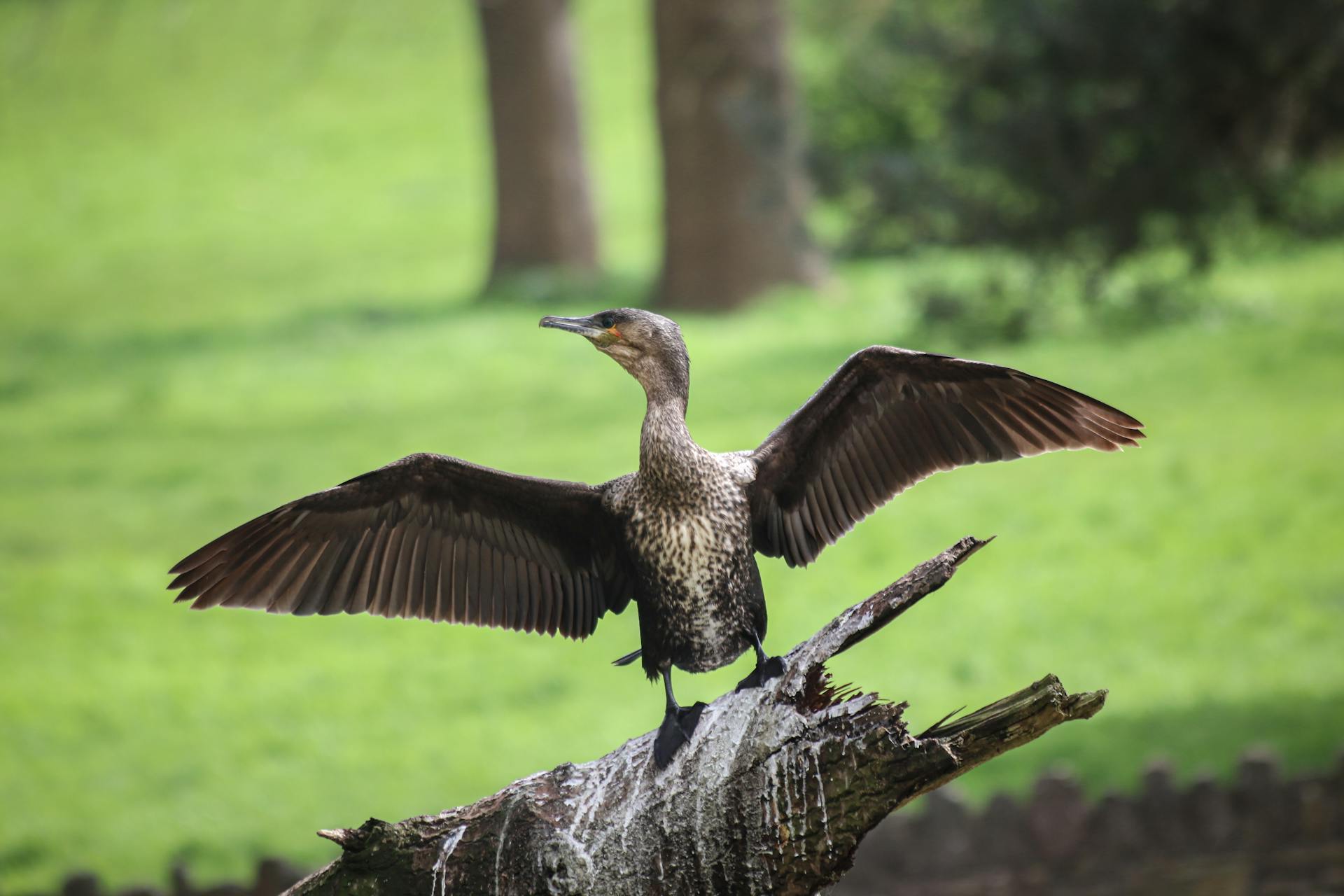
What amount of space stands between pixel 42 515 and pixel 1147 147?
8872 millimetres

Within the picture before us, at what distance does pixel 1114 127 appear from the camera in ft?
22.9

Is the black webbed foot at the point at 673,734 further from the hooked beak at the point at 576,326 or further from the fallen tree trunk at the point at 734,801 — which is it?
the hooked beak at the point at 576,326

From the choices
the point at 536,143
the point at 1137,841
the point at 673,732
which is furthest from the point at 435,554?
the point at 536,143

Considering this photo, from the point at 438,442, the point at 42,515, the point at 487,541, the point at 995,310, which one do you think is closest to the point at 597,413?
the point at 438,442

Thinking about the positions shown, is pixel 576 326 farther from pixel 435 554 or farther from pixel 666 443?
pixel 435 554

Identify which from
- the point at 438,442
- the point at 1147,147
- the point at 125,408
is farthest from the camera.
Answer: the point at 125,408

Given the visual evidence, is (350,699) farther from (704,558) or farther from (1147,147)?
(704,558)

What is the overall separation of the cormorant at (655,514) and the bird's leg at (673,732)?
0.98ft

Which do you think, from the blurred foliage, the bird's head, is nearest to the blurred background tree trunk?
the blurred foliage

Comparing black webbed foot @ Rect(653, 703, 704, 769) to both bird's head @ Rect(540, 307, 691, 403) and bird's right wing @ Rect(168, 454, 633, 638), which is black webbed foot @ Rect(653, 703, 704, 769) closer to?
bird's right wing @ Rect(168, 454, 633, 638)

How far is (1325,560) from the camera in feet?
31.2

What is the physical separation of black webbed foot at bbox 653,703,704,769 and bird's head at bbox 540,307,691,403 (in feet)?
2.44

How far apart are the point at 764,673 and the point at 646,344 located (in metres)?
0.81

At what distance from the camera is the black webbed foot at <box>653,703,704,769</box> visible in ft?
10.8
